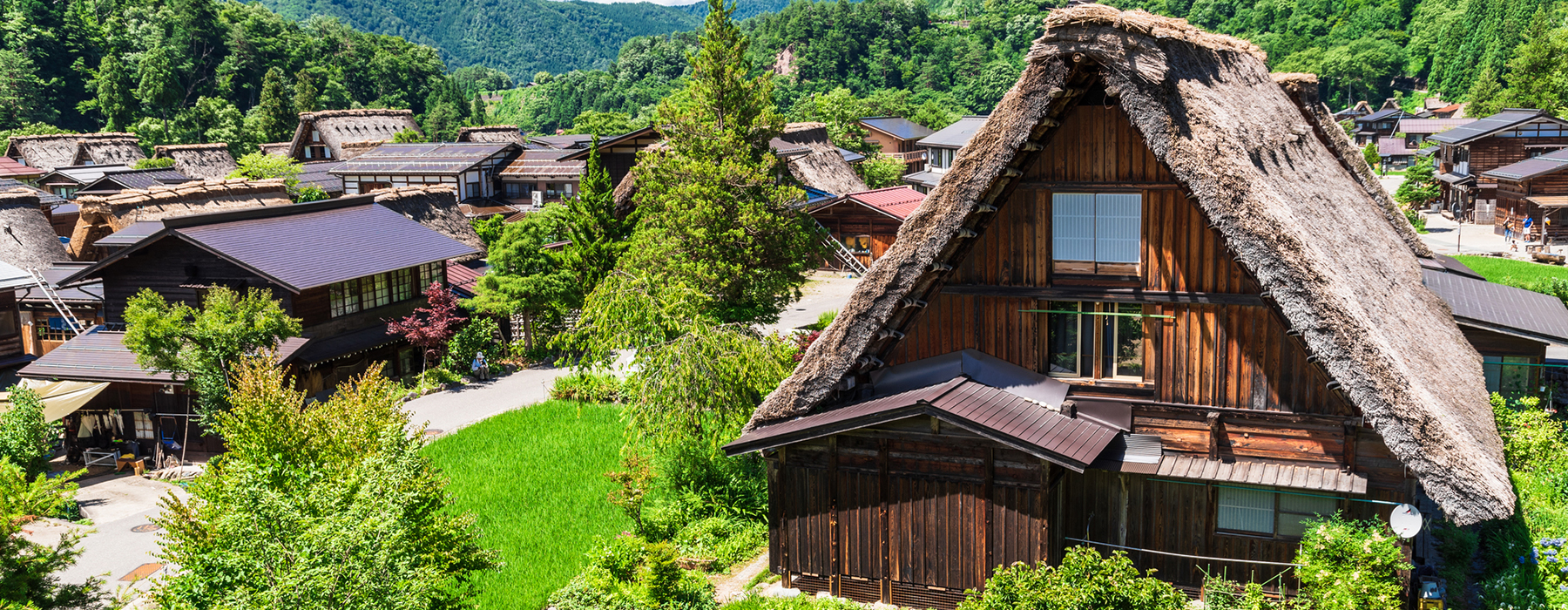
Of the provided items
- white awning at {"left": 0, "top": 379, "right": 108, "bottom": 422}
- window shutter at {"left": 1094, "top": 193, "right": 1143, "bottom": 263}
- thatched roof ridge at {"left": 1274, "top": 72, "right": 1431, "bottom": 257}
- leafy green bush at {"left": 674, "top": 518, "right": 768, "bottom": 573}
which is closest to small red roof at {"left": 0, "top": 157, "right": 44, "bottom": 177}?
white awning at {"left": 0, "top": 379, "right": 108, "bottom": 422}

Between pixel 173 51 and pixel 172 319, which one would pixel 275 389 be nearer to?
pixel 172 319

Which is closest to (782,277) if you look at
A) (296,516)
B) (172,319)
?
(172,319)

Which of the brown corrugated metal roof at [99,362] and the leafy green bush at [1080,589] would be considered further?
the brown corrugated metal roof at [99,362]

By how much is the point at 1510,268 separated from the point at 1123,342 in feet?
119

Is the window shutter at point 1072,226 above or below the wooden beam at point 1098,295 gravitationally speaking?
above

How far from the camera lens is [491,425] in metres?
25.6

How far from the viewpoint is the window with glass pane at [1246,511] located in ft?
41.1

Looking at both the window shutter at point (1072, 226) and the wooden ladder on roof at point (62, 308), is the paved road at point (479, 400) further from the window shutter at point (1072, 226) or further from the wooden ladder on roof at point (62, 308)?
the window shutter at point (1072, 226)

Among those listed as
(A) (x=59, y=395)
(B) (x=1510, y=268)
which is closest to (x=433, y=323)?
(A) (x=59, y=395)

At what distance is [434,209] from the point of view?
41500 millimetres

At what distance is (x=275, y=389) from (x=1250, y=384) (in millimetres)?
12521

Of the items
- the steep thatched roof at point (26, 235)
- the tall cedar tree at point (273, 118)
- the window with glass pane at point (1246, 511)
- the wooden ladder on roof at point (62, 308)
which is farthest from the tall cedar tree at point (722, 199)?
the tall cedar tree at point (273, 118)

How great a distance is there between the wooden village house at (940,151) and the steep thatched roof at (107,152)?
172 ft

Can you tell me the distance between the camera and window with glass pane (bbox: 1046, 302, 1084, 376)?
13109 mm
